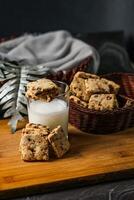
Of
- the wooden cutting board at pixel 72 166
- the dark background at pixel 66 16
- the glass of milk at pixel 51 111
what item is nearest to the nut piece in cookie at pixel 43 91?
the glass of milk at pixel 51 111

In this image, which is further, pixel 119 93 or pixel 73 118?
pixel 119 93

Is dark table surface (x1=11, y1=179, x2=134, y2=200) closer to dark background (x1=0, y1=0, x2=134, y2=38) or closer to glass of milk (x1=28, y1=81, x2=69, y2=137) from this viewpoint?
glass of milk (x1=28, y1=81, x2=69, y2=137)

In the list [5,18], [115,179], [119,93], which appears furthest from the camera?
[5,18]

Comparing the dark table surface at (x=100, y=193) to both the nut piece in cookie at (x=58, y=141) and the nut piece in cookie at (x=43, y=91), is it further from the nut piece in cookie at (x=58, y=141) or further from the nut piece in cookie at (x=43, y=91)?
the nut piece in cookie at (x=43, y=91)

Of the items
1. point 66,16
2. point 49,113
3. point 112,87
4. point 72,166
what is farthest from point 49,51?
point 72,166

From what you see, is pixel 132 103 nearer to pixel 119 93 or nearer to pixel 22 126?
pixel 119 93

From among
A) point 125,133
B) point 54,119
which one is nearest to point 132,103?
point 125,133
